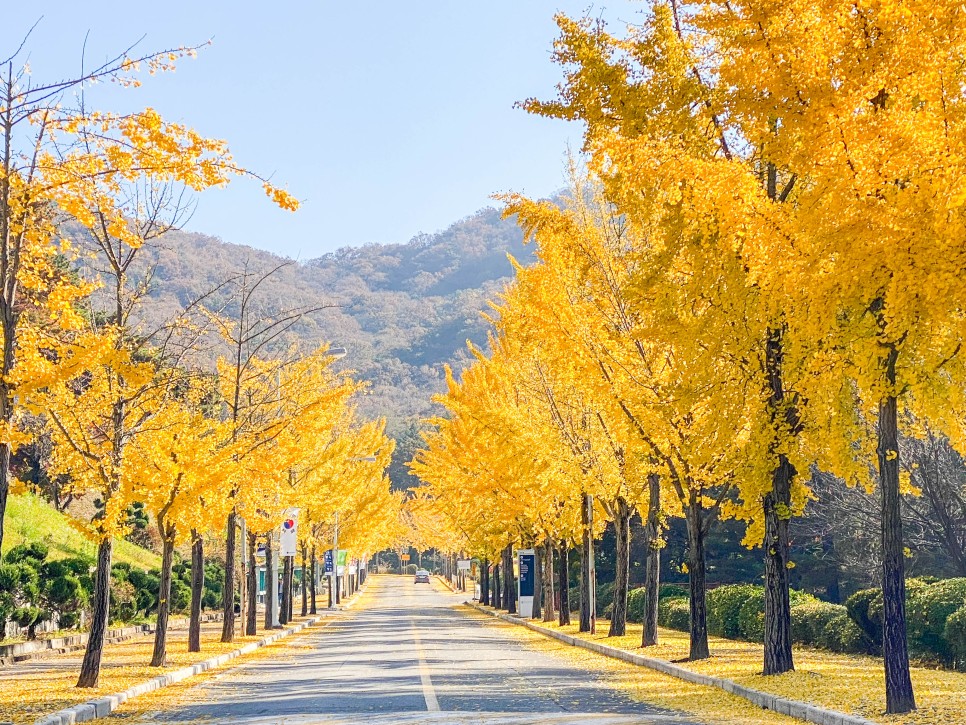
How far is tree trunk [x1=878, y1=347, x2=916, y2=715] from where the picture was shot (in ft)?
40.8

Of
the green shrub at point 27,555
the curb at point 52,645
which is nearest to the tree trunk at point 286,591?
the curb at point 52,645

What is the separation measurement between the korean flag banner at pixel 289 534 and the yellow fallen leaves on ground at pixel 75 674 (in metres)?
5.69

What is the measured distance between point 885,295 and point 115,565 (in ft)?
92.8

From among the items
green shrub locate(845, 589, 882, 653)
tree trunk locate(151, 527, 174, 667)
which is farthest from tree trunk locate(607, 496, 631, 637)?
tree trunk locate(151, 527, 174, 667)

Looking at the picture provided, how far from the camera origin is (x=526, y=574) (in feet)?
153

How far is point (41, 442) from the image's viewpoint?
4300 cm

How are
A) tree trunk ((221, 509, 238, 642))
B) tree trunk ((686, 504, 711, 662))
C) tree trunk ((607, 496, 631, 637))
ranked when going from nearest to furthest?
tree trunk ((686, 504, 711, 662)) → tree trunk ((221, 509, 238, 642)) → tree trunk ((607, 496, 631, 637))

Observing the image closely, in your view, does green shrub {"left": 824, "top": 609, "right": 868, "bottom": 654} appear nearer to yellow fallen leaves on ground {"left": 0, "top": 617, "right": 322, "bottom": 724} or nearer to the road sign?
yellow fallen leaves on ground {"left": 0, "top": 617, "right": 322, "bottom": 724}

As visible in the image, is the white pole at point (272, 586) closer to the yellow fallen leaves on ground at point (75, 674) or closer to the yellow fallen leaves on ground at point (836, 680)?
the yellow fallen leaves on ground at point (75, 674)

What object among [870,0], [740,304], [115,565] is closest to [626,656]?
[740,304]

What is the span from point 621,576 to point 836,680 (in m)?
14.1

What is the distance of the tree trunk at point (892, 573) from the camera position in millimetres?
12438

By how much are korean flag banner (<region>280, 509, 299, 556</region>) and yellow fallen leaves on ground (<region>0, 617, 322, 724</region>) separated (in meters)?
5.69

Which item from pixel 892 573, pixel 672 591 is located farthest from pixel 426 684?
pixel 672 591
